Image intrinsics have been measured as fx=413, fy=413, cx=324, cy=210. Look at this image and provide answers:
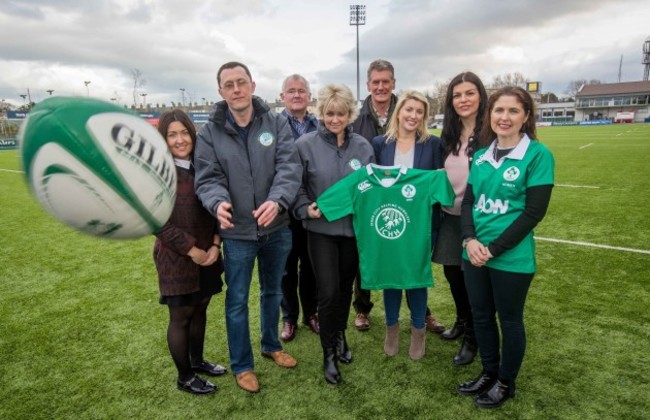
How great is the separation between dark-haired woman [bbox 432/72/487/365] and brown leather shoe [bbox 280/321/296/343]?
1.39 meters

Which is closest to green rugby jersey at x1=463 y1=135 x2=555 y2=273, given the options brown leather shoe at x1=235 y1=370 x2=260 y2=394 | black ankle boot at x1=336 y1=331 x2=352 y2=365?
black ankle boot at x1=336 y1=331 x2=352 y2=365

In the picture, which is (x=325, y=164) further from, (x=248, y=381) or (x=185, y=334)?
(x=248, y=381)

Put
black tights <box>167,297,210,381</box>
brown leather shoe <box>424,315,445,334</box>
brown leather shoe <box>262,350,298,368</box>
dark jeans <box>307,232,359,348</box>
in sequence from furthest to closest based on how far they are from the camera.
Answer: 1. brown leather shoe <box>424,315,445,334</box>
2. brown leather shoe <box>262,350,298,368</box>
3. dark jeans <box>307,232,359,348</box>
4. black tights <box>167,297,210,381</box>

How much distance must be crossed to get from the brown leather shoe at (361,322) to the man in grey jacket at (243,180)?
1150 millimetres

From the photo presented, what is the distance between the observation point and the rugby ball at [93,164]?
164 cm

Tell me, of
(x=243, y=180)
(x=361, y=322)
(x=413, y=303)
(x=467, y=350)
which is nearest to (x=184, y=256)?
(x=243, y=180)

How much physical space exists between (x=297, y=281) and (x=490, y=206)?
6.41ft

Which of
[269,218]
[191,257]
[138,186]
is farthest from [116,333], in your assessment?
[138,186]

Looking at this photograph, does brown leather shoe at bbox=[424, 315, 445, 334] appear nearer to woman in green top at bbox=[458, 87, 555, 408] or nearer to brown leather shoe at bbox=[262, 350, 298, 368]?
woman in green top at bbox=[458, 87, 555, 408]

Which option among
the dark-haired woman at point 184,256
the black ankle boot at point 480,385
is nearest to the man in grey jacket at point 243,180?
the dark-haired woman at point 184,256

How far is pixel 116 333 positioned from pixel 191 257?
5.89 feet

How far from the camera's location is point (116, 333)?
375 cm

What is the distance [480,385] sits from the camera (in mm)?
2748

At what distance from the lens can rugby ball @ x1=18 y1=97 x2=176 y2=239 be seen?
1645 mm
